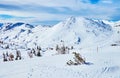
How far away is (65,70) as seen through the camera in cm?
3173

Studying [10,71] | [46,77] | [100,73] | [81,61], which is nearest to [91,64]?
[81,61]

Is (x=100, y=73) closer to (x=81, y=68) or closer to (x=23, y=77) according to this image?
(x=81, y=68)

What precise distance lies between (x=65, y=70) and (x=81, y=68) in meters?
2.44

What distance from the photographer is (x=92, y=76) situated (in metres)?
30.1

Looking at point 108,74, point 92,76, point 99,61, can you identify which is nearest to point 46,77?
point 92,76

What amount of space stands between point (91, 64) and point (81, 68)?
269 cm

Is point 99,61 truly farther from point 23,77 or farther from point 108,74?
point 23,77

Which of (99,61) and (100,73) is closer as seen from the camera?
(100,73)

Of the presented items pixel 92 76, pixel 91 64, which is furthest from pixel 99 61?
pixel 92 76

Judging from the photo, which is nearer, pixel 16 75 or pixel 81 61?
pixel 16 75

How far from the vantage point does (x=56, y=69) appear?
3222 centimetres

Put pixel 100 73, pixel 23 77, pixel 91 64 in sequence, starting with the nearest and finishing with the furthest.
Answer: pixel 23 77 → pixel 100 73 → pixel 91 64

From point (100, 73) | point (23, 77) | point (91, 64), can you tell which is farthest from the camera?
point (91, 64)

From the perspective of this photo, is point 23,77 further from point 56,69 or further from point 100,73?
point 100,73
